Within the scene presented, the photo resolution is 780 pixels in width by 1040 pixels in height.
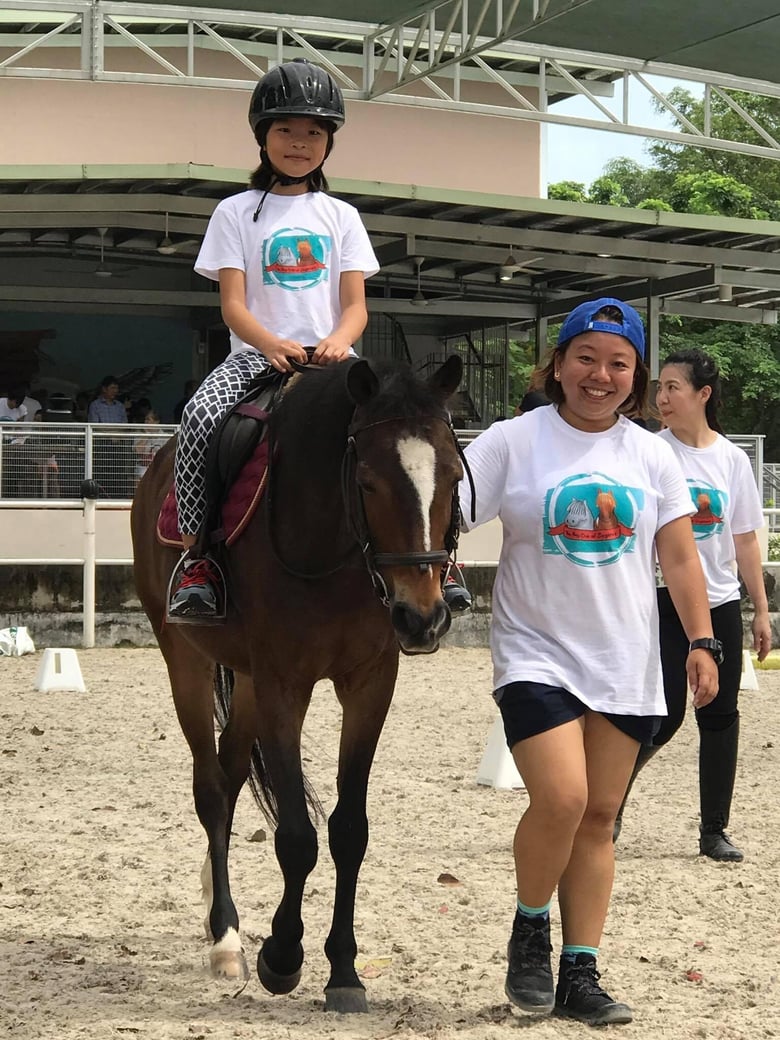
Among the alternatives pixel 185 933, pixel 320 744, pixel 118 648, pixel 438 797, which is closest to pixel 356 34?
pixel 118 648

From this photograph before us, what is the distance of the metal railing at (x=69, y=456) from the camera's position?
14.9 m

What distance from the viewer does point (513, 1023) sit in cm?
439

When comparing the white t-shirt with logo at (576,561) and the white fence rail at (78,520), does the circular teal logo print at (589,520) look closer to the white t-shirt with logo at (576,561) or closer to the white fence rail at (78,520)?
the white t-shirt with logo at (576,561)

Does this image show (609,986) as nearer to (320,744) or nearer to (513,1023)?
(513,1023)

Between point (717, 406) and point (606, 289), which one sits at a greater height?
point (606, 289)

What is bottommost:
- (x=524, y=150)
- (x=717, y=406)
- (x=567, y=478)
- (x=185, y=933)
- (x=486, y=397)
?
(x=185, y=933)

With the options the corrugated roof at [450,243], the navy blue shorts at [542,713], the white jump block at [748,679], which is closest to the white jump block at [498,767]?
the navy blue shorts at [542,713]

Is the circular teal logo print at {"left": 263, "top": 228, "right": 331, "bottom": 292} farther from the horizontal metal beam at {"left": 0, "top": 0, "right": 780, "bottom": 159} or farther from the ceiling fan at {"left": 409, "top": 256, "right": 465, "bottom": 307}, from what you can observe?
the ceiling fan at {"left": 409, "top": 256, "right": 465, "bottom": 307}

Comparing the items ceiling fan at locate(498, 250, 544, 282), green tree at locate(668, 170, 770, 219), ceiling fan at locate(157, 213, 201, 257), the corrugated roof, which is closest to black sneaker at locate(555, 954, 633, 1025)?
the corrugated roof

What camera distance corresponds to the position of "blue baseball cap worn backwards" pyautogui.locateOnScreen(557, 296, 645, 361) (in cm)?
441

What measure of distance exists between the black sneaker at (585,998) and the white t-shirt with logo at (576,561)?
793mm

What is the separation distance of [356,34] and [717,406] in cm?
1579

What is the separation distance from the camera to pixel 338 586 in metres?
4.55

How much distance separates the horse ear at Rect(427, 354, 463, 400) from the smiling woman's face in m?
0.39
